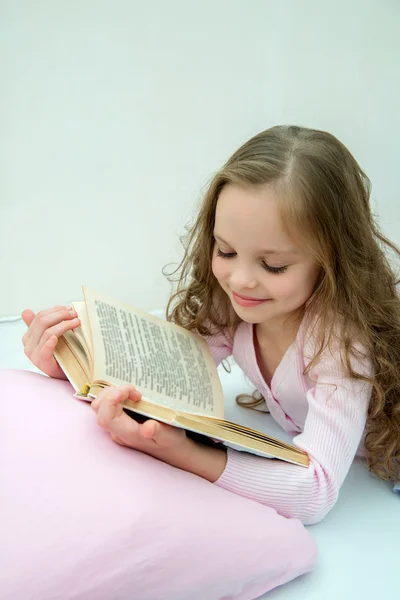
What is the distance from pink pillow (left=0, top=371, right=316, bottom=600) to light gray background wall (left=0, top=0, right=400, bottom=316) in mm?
974

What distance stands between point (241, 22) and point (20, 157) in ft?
2.37

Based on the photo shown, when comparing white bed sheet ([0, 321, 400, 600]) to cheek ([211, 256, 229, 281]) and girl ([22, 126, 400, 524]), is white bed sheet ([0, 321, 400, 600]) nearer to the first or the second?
girl ([22, 126, 400, 524])

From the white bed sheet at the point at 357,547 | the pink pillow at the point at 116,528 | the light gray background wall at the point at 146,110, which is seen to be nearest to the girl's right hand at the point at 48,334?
the pink pillow at the point at 116,528

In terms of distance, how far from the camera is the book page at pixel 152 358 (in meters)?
0.84

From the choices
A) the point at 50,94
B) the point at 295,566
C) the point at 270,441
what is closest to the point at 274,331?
the point at 270,441

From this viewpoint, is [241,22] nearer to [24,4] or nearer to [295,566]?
[24,4]

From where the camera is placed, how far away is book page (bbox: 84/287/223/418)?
838mm

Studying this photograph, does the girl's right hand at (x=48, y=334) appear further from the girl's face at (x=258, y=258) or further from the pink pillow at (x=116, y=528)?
the girl's face at (x=258, y=258)

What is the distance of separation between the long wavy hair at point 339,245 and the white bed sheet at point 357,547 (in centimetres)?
5

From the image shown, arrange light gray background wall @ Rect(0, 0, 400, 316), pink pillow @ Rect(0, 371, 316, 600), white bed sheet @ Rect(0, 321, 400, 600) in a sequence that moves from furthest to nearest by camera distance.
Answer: light gray background wall @ Rect(0, 0, 400, 316) < white bed sheet @ Rect(0, 321, 400, 600) < pink pillow @ Rect(0, 371, 316, 600)

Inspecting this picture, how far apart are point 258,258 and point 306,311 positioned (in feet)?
0.46

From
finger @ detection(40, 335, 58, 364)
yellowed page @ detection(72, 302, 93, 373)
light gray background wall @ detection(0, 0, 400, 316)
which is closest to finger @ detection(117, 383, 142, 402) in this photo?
yellowed page @ detection(72, 302, 93, 373)

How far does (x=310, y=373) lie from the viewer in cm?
94

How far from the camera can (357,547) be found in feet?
2.77
